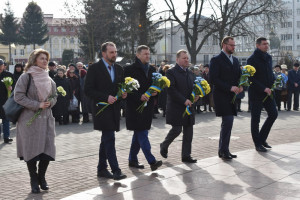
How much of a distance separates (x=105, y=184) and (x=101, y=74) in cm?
151

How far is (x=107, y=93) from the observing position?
24.8ft

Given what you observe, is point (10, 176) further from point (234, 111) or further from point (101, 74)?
point (234, 111)

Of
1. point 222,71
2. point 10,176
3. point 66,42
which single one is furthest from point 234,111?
point 66,42

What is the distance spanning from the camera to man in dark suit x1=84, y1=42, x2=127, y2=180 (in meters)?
7.49

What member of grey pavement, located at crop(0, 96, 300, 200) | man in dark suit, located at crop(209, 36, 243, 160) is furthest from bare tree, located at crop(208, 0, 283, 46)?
man in dark suit, located at crop(209, 36, 243, 160)

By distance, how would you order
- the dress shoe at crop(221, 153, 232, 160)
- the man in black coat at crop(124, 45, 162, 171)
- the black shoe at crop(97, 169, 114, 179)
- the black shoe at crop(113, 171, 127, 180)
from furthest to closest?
the dress shoe at crop(221, 153, 232, 160), the man in black coat at crop(124, 45, 162, 171), the black shoe at crop(97, 169, 114, 179), the black shoe at crop(113, 171, 127, 180)

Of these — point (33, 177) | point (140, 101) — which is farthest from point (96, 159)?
point (33, 177)

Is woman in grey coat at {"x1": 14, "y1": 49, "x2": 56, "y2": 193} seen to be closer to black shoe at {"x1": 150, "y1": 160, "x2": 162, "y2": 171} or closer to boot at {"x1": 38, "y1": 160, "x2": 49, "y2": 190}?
boot at {"x1": 38, "y1": 160, "x2": 49, "y2": 190}

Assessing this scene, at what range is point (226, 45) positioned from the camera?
29.9 feet

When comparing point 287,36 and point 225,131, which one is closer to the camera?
point 225,131

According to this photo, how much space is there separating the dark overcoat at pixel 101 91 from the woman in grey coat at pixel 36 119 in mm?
601

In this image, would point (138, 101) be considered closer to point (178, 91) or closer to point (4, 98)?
point (178, 91)

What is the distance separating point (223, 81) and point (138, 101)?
165cm

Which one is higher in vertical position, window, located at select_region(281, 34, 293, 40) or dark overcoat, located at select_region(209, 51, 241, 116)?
window, located at select_region(281, 34, 293, 40)
